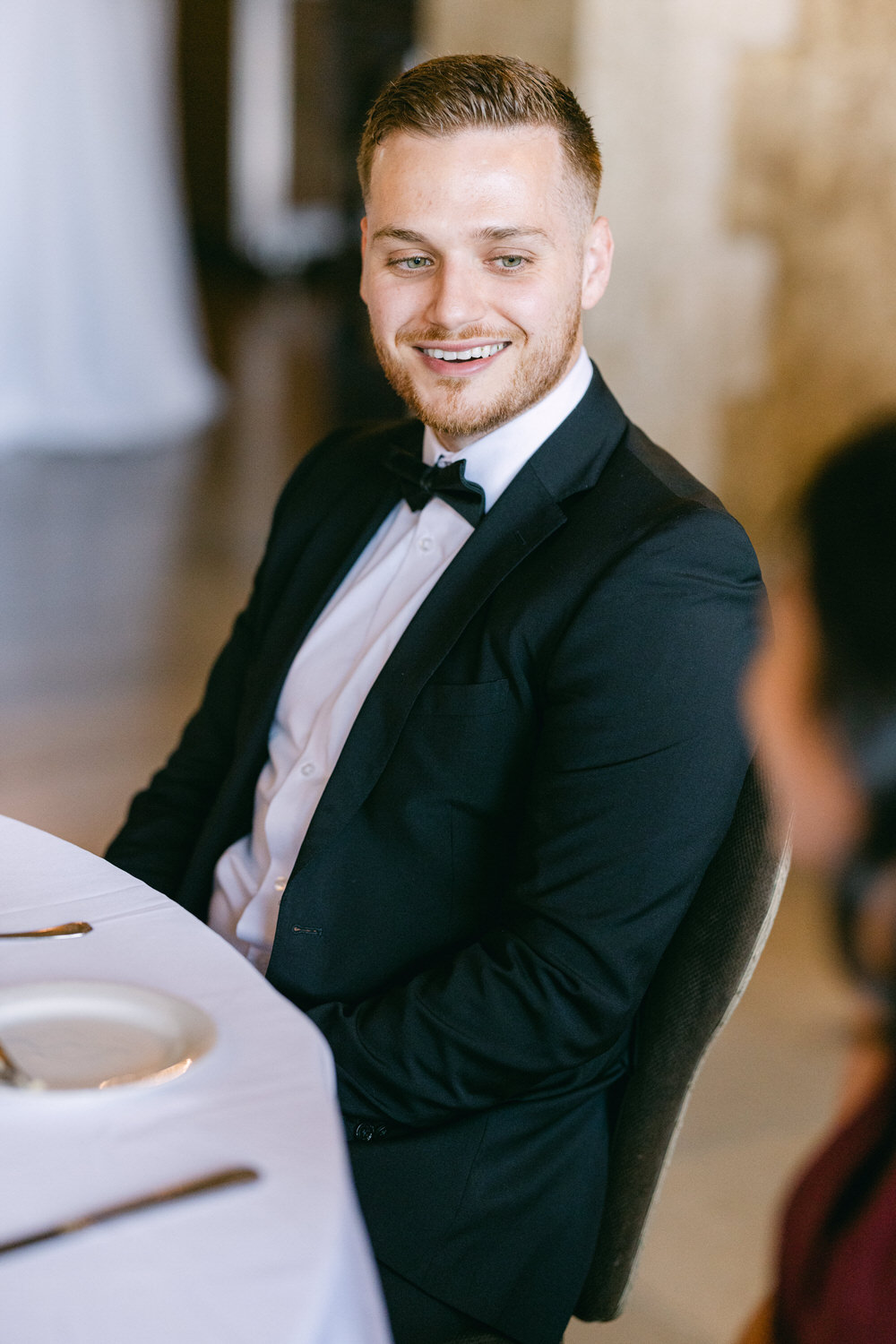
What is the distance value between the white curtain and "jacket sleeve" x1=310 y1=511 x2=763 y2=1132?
5.40 meters

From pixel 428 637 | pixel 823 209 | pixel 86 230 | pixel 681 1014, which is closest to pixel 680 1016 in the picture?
pixel 681 1014

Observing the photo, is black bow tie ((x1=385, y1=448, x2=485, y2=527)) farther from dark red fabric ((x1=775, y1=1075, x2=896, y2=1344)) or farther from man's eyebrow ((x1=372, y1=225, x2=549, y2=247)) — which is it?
dark red fabric ((x1=775, y1=1075, x2=896, y2=1344))

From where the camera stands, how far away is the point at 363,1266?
802 mm

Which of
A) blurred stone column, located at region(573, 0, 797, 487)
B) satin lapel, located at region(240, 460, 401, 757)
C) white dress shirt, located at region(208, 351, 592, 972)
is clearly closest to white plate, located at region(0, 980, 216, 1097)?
white dress shirt, located at region(208, 351, 592, 972)

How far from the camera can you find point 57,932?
1085 millimetres

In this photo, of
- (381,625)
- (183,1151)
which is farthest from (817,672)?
(381,625)

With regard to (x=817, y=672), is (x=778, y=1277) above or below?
below

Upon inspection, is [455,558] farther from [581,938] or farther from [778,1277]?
[778,1277]

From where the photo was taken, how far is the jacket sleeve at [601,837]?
1.15 metres

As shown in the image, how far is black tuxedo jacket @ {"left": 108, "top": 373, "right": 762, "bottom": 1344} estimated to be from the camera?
3.80 feet

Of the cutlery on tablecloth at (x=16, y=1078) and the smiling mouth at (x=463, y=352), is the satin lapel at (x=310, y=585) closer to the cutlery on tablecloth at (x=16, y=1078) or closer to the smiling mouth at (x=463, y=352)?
the smiling mouth at (x=463, y=352)

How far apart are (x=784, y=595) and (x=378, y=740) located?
59cm

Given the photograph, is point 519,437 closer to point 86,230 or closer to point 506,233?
point 506,233

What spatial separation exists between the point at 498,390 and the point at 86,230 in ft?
18.8
